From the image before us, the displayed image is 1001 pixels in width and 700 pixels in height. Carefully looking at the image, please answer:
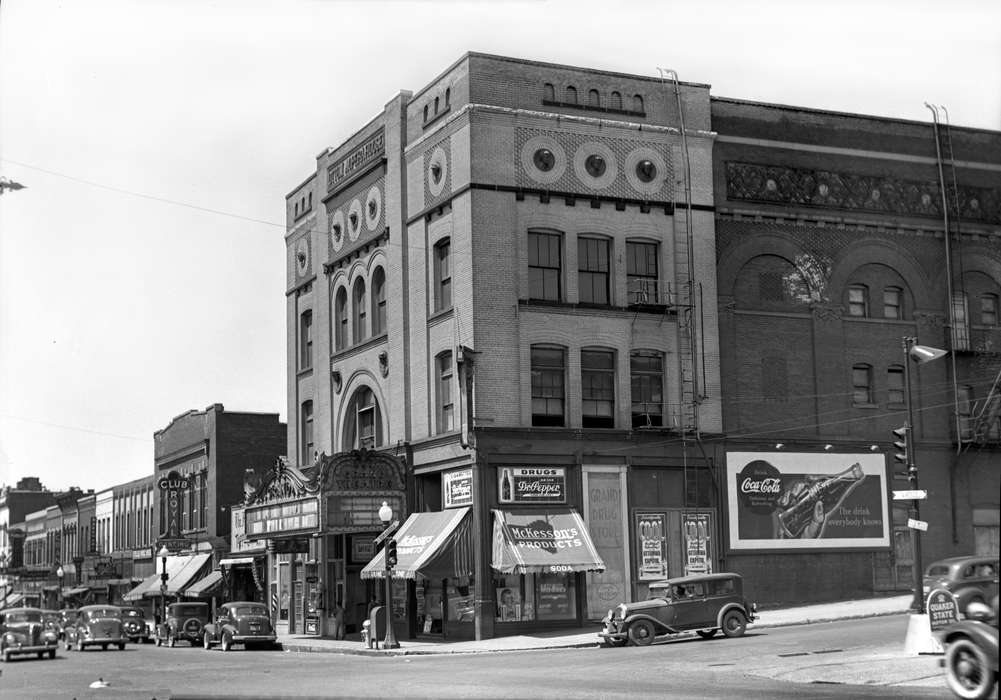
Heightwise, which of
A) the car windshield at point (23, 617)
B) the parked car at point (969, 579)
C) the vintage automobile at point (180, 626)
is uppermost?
the car windshield at point (23, 617)

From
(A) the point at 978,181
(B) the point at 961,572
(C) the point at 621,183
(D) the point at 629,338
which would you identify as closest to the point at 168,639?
(D) the point at 629,338

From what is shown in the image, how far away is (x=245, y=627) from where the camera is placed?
4678cm

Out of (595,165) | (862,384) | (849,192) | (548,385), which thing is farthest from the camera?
(849,192)

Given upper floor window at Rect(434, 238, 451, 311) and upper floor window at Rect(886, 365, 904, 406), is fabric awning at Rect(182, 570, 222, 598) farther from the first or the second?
upper floor window at Rect(886, 365, 904, 406)

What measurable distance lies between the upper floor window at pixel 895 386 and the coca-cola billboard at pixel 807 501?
2.39 metres

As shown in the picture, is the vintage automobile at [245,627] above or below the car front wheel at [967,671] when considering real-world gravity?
below

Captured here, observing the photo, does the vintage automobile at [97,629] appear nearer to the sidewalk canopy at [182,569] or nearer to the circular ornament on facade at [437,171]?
the circular ornament on facade at [437,171]

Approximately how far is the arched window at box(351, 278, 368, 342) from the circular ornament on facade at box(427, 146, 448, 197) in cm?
814

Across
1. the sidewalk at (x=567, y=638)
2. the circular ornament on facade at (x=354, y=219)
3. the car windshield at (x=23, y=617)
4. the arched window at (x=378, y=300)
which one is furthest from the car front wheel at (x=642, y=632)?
the circular ornament on facade at (x=354, y=219)

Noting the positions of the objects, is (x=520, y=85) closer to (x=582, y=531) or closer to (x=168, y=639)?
(x=582, y=531)

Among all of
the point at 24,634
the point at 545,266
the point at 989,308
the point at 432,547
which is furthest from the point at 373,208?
the point at 24,634

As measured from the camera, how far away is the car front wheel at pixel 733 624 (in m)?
37.6

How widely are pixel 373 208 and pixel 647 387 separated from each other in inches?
561

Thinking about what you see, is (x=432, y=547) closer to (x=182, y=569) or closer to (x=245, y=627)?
(x=245, y=627)
